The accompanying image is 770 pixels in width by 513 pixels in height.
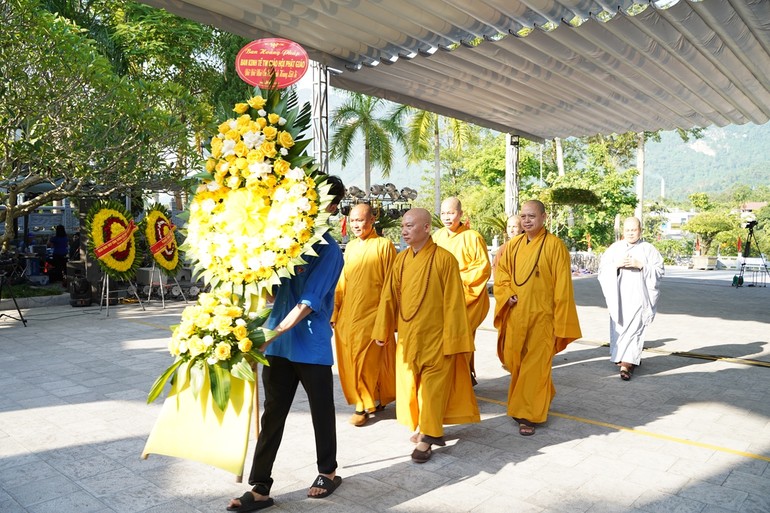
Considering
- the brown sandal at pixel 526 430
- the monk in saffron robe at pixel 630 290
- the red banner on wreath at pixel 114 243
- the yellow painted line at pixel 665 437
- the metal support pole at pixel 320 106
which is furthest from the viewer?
the red banner on wreath at pixel 114 243

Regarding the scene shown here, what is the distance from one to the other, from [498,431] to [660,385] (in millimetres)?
2380

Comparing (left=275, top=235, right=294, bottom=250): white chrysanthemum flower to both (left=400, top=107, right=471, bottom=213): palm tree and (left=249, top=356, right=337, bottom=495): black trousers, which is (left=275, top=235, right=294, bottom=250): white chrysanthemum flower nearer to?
(left=249, top=356, right=337, bottom=495): black trousers

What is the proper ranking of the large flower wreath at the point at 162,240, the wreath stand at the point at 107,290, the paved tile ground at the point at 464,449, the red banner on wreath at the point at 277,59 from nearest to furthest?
the paved tile ground at the point at 464,449 → the red banner on wreath at the point at 277,59 → the wreath stand at the point at 107,290 → the large flower wreath at the point at 162,240

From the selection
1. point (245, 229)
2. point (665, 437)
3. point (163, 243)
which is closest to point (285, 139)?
point (245, 229)

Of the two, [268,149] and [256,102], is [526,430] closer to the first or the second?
[268,149]

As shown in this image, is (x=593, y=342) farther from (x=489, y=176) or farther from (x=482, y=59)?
(x=489, y=176)

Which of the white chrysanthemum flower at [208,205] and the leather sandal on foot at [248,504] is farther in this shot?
the leather sandal on foot at [248,504]

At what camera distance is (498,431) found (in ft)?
16.2

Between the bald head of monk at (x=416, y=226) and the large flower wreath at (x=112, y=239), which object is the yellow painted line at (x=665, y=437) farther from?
the large flower wreath at (x=112, y=239)

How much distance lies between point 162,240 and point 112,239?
90 centimetres

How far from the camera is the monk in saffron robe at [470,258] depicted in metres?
5.89

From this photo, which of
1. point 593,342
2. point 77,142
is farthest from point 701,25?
point 77,142

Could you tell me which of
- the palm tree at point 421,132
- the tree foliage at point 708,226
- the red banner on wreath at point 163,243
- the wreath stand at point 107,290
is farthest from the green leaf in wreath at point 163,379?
the tree foliage at point 708,226

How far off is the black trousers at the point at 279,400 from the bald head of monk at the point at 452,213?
2.89 metres
